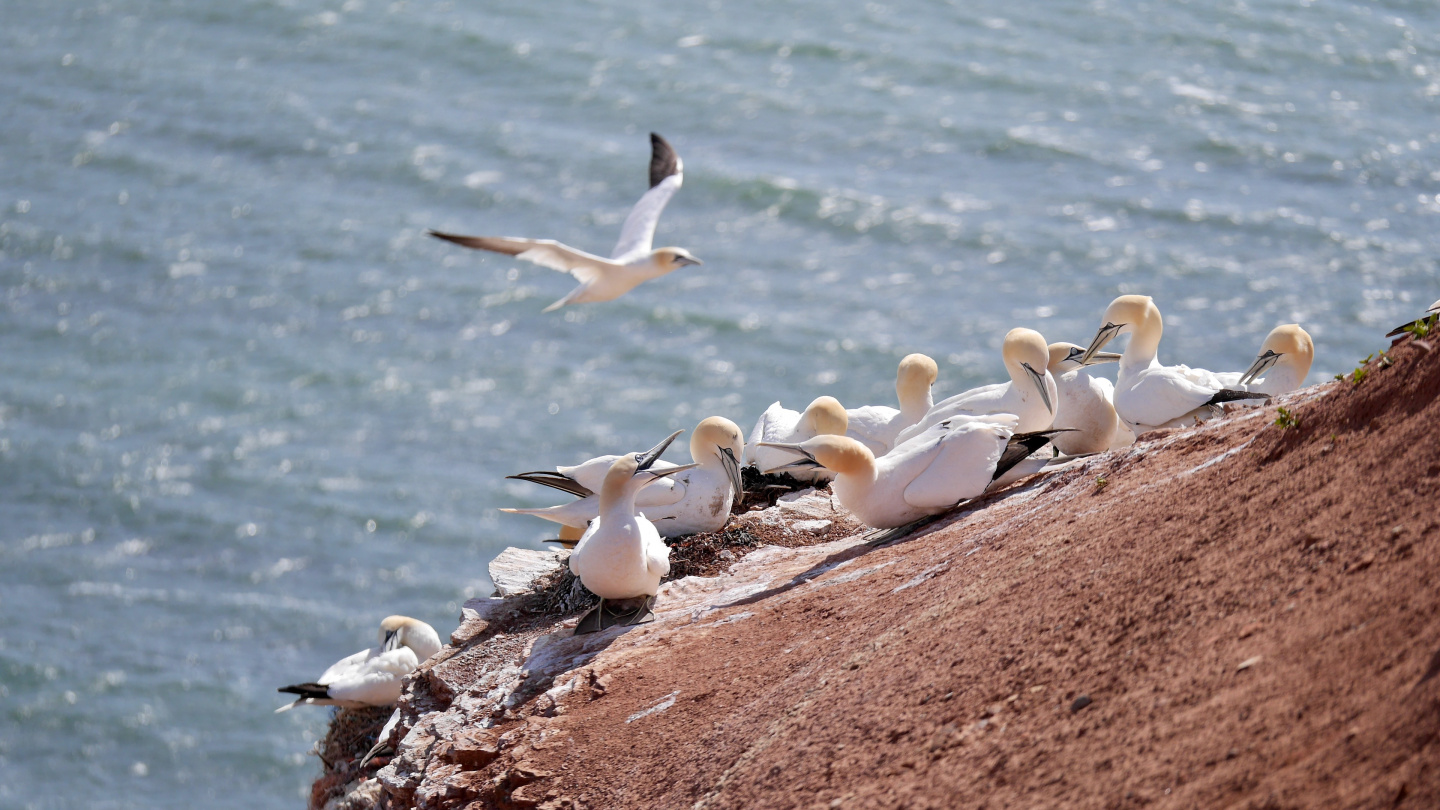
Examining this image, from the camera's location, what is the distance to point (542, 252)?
8453 millimetres

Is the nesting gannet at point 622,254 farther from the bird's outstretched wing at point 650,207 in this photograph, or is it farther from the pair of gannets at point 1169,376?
the pair of gannets at point 1169,376

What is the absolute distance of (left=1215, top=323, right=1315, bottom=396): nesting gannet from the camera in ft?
27.7

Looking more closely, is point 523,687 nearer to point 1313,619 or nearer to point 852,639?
point 852,639

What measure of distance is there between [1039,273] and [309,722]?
13.7 m

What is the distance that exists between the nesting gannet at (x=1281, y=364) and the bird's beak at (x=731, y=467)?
10.3ft

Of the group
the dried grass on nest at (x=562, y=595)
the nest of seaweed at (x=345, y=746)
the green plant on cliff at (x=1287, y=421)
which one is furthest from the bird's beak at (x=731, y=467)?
the green plant on cliff at (x=1287, y=421)

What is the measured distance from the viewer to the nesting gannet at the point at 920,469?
6.95 meters

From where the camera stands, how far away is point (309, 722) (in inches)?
682

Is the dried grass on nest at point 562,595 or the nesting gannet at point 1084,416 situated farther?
the nesting gannet at point 1084,416

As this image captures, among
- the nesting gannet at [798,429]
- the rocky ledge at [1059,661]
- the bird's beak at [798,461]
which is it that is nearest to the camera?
the rocky ledge at [1059,661]

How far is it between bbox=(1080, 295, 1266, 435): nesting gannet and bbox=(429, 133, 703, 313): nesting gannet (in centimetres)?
281

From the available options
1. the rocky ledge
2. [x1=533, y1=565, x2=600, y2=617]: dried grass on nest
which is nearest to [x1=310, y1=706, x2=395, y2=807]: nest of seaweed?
the rocky ledge

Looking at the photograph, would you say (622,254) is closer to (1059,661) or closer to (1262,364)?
(1262,364)

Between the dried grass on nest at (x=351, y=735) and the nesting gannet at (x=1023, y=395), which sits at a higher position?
the nesting gannet at (x=1023, y=395)
